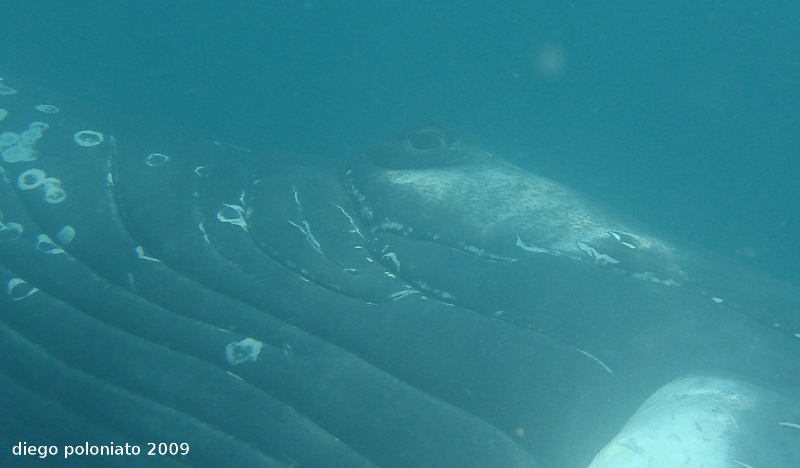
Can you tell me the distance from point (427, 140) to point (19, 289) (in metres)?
5.69

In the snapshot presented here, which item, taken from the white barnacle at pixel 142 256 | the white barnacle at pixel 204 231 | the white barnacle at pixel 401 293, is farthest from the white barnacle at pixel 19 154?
the white barnacle at pixel 401 293

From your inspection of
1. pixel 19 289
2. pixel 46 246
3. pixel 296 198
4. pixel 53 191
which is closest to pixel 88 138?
pixel 53 191

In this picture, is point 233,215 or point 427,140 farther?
point 427,140

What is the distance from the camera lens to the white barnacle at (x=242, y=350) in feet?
14.3

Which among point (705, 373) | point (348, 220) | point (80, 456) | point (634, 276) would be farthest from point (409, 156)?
point (80, 456)

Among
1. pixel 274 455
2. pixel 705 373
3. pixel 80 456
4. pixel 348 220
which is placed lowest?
pixel 80 456

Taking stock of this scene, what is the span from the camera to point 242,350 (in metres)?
4.44

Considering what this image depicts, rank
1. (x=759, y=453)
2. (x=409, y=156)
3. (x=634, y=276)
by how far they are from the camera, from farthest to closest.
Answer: (x=409, y=156) → (x=634, y=276) → (x=759, y=453)

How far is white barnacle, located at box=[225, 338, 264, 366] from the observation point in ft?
14.3

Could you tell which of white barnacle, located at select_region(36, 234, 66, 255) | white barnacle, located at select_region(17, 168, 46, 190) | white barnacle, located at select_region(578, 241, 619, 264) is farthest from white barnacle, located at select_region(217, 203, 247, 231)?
white barnacle, located at select_region(578, 241, 619, 264)

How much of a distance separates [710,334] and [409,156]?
14.9 feet

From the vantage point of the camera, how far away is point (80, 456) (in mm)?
3752

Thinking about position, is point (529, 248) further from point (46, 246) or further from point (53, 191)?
point (53, 191)

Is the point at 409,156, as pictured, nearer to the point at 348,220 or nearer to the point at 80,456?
the point at 348,220
